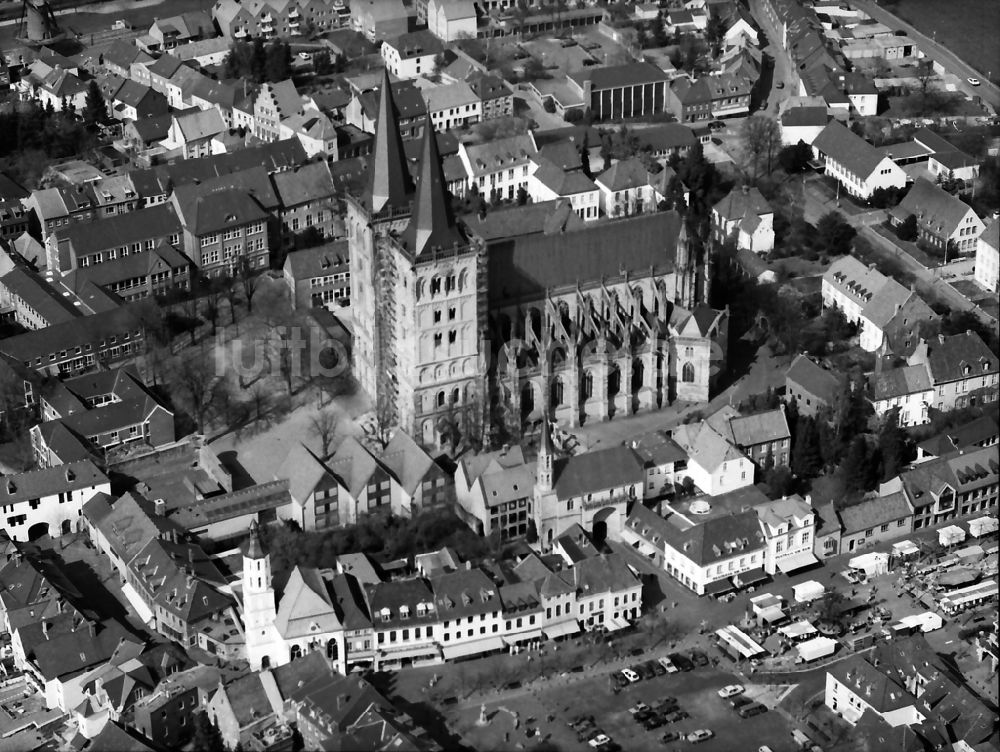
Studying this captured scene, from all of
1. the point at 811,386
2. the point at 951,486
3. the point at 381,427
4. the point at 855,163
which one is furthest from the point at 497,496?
the point at 855,163

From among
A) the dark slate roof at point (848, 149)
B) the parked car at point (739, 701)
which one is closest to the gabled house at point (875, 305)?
the dark slate roof at point (848, 149)

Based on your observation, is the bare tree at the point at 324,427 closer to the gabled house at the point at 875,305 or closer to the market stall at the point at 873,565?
the market stall at the point at 873,565

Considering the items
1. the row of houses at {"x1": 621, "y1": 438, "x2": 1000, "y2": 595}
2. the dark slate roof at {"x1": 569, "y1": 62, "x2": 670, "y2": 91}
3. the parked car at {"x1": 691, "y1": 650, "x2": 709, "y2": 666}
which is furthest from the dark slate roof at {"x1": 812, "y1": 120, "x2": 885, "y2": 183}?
the parked car at {"x1": 691, "y1": 650, "x2": 709, "y2": 666}

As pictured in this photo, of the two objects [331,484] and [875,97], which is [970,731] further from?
[875,97]

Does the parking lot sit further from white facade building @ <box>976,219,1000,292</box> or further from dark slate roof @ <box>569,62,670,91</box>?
dark slate roof @ <box>569,62,670,91</box>

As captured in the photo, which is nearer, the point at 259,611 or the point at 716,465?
the point at 259,611

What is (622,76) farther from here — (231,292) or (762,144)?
(231,292)

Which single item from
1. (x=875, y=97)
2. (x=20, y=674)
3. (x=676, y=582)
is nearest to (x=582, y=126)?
(x=875, y=97)
